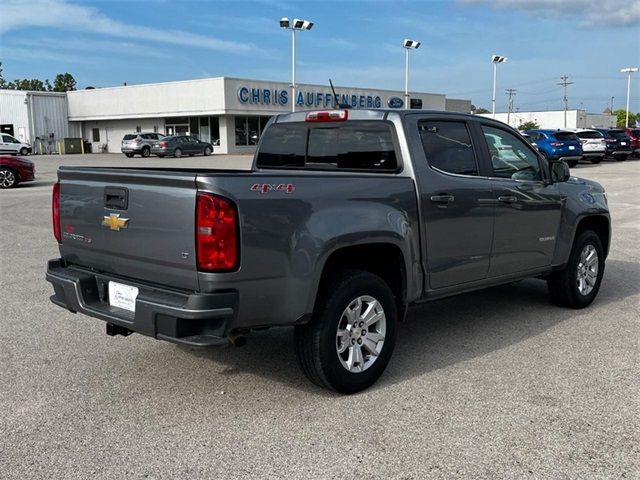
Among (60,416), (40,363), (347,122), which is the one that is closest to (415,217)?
(347,122)

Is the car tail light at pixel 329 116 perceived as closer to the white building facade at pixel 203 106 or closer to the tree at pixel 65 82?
the white building facade at pixel 203 106

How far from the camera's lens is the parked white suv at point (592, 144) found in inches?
1241

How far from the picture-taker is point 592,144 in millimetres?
31531

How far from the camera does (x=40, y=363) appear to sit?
482 centimetres

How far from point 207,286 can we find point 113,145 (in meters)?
54.9

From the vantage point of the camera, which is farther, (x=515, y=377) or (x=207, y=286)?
(x=515, y=377)

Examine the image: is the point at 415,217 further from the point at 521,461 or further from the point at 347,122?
the point at 521,461

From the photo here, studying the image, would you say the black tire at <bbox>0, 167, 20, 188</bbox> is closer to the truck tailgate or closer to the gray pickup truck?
the gray pickup truck

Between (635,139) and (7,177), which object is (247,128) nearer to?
(635,139)

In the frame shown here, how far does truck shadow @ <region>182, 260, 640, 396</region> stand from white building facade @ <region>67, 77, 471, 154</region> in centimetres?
3669

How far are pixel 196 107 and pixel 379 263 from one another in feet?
145

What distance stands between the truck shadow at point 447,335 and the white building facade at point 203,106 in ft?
120

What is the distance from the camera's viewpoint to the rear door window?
4.89m

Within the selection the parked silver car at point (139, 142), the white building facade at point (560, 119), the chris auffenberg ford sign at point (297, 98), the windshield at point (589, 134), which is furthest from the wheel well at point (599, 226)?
the white building facade at point (560, 119)
